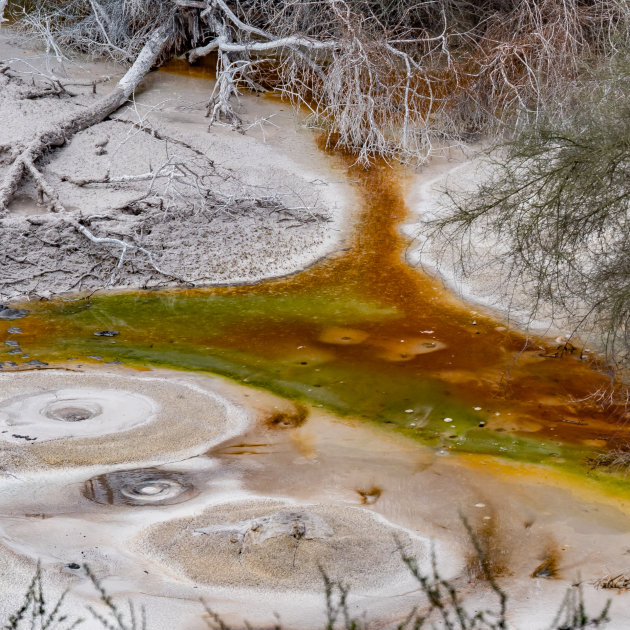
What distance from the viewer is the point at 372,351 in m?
7.86

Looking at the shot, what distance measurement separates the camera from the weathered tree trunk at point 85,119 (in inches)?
404

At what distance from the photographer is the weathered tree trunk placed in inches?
404

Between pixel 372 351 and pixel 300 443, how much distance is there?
63.4 inches

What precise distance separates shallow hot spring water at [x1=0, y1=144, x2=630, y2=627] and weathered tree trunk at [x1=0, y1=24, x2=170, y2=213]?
6.83 ft

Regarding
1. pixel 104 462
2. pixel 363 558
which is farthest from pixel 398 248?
pixel 363 558

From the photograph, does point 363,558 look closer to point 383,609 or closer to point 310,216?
point 383,609

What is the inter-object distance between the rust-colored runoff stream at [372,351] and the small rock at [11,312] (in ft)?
0.35

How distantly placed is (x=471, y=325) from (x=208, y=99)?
592cm

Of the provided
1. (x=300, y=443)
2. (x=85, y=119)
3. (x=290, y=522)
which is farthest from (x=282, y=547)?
(x=85, y=119)

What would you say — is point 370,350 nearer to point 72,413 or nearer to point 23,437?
point 72,413

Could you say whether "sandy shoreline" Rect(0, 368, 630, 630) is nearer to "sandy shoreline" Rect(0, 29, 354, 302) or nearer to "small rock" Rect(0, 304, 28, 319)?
"small rock" Rect(0, 304, 28, 319)

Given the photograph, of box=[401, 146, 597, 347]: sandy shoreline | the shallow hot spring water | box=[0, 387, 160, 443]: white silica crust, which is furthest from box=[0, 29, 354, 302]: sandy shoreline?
box=[0, 387, 160, 443]: white silica crust

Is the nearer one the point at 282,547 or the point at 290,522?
the point at 282,547

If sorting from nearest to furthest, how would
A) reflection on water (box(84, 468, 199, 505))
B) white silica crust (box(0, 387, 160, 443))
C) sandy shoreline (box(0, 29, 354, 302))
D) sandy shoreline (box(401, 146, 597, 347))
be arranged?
reflection on water (box(84, 468, 199, 505)), white silica crust (box(0, 387, 160, 443)), sandy shoreline (box(401, 146, 597, 347)), sandy shoreline (box(0, 29, 354, 302))
